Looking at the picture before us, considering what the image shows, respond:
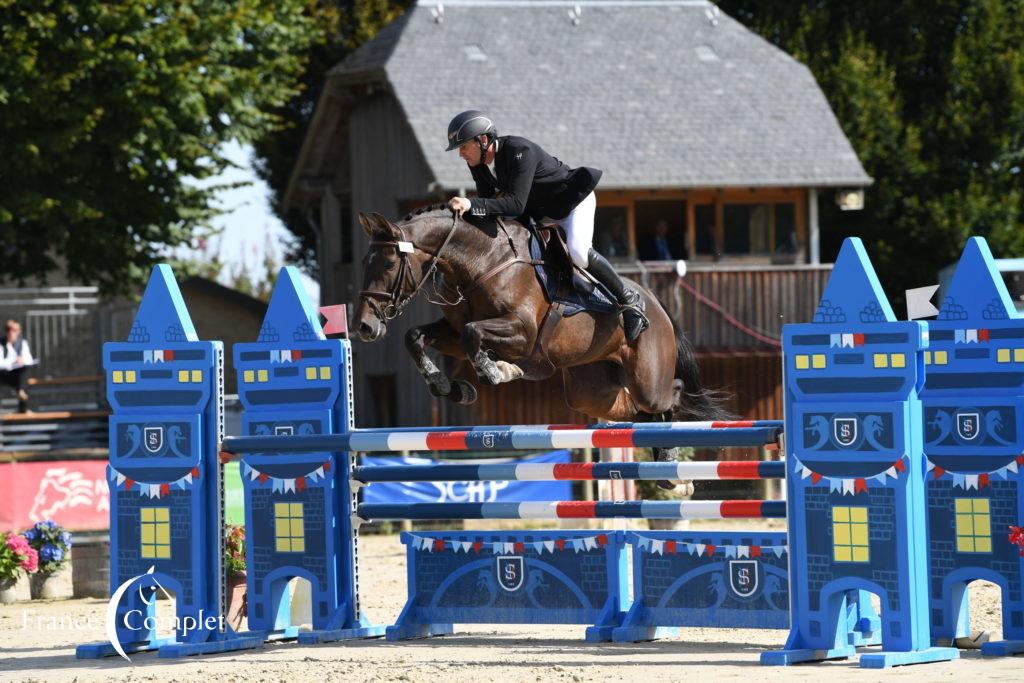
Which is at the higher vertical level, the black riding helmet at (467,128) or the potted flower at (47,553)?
the black riding helmet at (467,128)

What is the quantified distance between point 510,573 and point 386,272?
1.65 meters

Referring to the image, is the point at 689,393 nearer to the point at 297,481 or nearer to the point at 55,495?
the point at 297,481

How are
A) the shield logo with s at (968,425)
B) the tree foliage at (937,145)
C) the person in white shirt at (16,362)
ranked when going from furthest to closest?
1. the tree foliage at (937,145)
2. the person in white shirt at (16,362)
3. the shield logo with s at (968,425)

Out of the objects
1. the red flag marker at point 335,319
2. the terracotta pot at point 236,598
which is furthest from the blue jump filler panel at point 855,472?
the terracotta pot at point 236,598

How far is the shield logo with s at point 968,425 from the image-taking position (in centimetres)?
709

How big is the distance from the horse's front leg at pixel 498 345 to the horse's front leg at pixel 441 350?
0.57 ft

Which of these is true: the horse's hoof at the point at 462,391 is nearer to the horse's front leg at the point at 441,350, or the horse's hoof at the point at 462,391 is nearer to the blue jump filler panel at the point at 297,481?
the horse's front leg at the point at 441,350

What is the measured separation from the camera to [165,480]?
26.6 feet

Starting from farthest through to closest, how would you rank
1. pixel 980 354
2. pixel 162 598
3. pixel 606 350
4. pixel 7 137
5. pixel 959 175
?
pixel 959 175 < pixel 7 137 < pixel 162 598 < pixel 606 350 < pixel 980 354

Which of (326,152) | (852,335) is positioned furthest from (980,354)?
(326,152)

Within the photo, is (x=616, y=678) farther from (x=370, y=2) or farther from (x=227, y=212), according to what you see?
(x=370, y=2)

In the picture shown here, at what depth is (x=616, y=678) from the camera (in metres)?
6.51

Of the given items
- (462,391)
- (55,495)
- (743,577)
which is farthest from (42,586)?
(743,577)

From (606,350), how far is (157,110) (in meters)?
11.7
